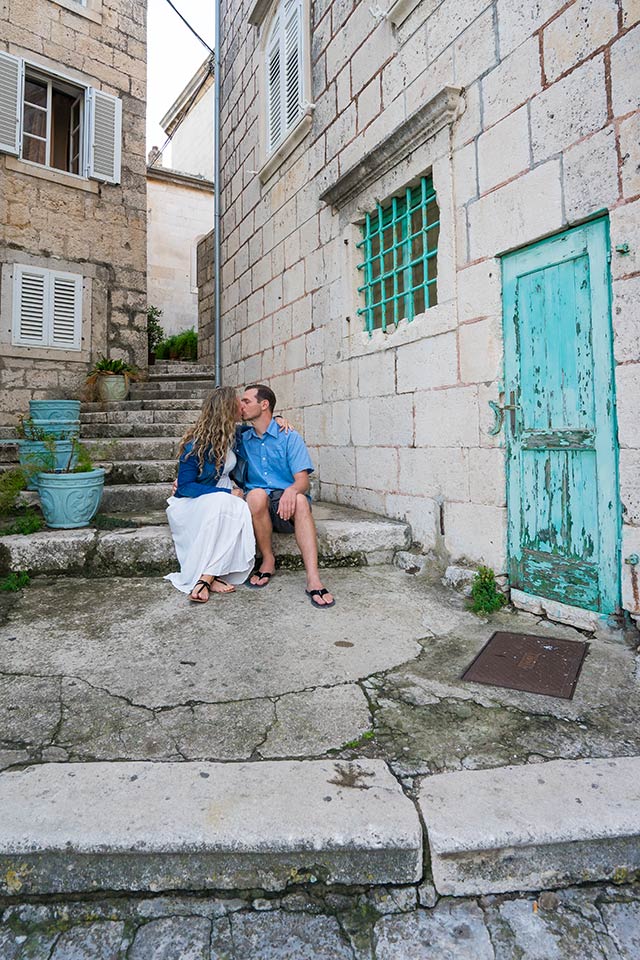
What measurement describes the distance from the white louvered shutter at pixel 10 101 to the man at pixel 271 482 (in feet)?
20.9

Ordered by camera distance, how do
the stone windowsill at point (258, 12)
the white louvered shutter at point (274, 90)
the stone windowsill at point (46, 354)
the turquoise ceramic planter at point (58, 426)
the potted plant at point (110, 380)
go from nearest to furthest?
the turquoise ceramic planter at point (58, 426)
the white louvered shutter at point (274, 90)
the stone windowsill at point (258, 12)
the potted plant at point (110, 380)
the stone windowsill at point (46, 354)

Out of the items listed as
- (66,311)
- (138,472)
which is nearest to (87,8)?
(66,311)

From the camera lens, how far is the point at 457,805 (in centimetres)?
138

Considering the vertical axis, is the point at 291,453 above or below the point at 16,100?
below

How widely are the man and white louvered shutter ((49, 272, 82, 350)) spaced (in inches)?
202

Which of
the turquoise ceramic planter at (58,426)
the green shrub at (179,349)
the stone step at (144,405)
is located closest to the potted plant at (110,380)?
the stone step at (144,405)

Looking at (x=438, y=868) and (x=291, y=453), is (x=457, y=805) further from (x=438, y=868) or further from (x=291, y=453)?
(x=291, y=453)

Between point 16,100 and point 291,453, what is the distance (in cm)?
729

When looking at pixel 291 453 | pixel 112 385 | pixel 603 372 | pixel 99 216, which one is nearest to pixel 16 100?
pixel 99 216

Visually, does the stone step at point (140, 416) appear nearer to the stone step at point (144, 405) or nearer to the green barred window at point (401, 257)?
the stone step at point (144, 405)

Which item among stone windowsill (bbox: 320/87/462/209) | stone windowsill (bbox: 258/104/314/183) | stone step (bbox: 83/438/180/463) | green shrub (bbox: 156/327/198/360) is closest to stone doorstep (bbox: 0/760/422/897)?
stone windowsill (bbox: 320/87/462/209)

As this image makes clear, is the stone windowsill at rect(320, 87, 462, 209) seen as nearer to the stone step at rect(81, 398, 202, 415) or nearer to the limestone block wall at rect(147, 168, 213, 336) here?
the stone step at rect(81, 398, 202, 415)

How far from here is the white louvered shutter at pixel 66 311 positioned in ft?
A: 24.0

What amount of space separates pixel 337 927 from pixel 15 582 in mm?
2791
